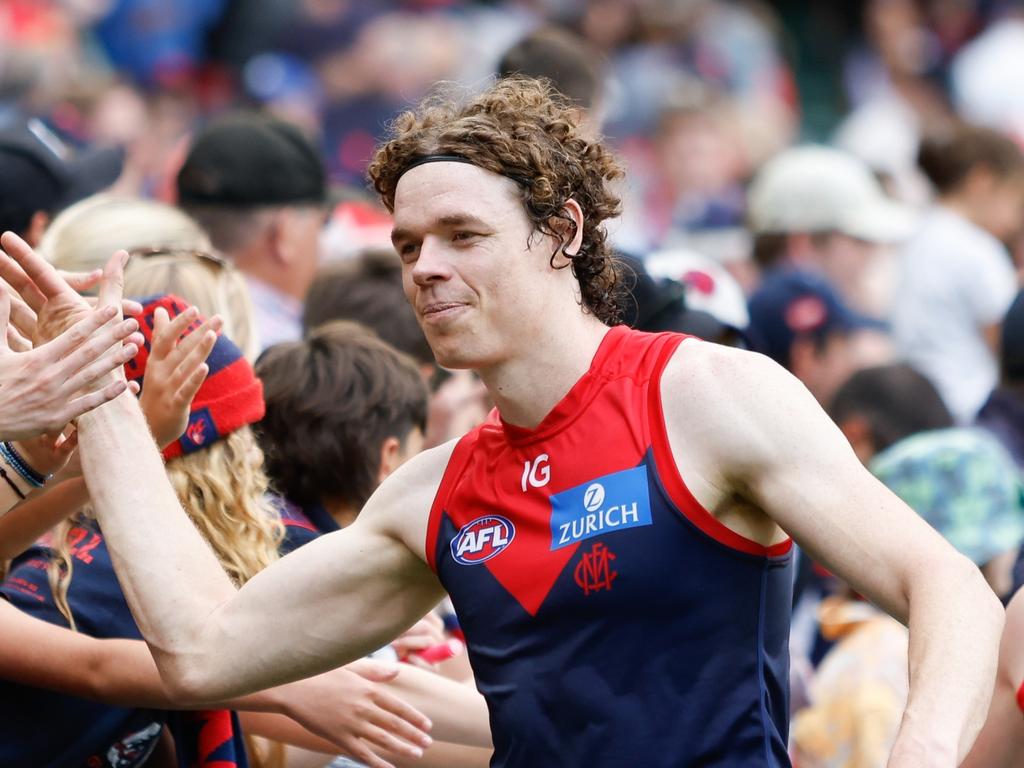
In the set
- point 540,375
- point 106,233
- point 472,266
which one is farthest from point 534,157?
point 106,233

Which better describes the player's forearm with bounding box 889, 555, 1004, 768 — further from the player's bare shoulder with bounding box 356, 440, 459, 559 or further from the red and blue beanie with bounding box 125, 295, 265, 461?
the red and blue beanie with bounding box 125, 295, 265, 461

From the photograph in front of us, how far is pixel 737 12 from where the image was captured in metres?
15.5

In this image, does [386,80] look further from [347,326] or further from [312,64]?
[347,326]

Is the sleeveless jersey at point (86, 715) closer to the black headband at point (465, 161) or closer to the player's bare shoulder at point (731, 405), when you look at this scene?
the black headband at point (465, 161)

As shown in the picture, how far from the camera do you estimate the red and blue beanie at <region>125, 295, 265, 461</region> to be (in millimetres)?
3783

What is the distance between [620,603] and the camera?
2.98 m

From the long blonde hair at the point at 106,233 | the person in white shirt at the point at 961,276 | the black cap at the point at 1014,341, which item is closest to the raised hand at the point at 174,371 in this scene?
the long blonde hair at the point at 106,233

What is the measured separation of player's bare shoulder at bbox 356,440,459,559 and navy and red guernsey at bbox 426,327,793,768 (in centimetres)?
16

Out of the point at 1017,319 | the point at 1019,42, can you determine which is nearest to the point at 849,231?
the point at 1017,319

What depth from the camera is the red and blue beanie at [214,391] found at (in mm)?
3783

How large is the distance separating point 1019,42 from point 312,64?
5.61 m

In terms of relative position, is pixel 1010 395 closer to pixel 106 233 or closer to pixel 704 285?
pixel 704 285

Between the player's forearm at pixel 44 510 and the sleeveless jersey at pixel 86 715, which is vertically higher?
the player's forearm at pixel 44 510

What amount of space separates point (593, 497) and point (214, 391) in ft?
3.62
